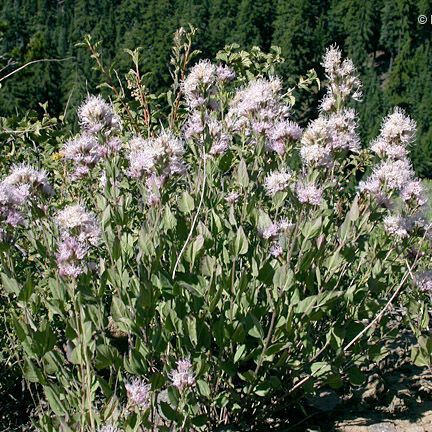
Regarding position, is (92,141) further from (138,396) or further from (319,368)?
(319,368)

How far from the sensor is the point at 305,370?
8.66 ft

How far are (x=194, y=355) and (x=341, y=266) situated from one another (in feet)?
2.26

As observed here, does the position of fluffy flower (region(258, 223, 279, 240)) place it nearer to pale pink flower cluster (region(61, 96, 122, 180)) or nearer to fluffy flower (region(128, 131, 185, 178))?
fluffy flower (region(128, 131, 185, 178))

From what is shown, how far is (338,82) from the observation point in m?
2.84

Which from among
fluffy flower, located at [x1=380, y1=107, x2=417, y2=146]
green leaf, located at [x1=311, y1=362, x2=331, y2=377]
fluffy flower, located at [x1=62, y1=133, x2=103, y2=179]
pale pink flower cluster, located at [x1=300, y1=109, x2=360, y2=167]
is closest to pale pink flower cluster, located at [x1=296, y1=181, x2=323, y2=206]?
pale pink flower cluster, located at [x1=300, y1=109, x2=360, y2=167]

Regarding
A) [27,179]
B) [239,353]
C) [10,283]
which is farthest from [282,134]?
[10,283]

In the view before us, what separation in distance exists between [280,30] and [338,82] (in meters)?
63.5

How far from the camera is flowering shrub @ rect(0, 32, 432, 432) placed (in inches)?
82.7

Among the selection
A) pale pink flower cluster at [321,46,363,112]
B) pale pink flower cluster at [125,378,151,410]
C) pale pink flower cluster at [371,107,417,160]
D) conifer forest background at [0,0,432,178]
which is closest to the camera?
pale pink flower cluster at [125,378,151,410]

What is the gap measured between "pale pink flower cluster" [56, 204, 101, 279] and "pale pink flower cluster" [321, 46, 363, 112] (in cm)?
114

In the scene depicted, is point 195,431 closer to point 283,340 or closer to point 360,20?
point 283,340

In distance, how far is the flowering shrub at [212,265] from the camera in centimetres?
210

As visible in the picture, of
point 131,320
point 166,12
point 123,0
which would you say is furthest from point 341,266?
point 123,0

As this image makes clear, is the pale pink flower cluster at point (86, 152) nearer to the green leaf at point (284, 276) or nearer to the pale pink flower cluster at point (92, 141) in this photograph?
the pale pink flower cluster at point (92, 141)
